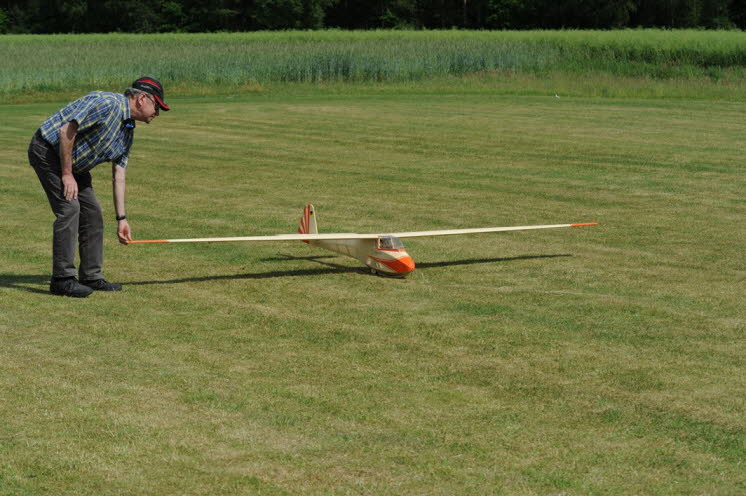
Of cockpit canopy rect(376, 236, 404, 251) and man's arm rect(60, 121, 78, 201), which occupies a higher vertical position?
man's arm rect(60, 121, 78, 201)

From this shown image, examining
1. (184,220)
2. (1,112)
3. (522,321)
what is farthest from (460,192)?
(1,112)

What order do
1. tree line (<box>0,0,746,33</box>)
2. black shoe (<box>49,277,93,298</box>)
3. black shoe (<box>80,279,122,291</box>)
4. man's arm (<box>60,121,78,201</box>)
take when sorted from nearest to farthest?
man's arm (<box>60,121,78,201</box>)
black shoe (<box>49,277,93,298</box>)
black shoe (<box>80,279,122,291</box>)
tree line (<box>0,0,746,33</box>)

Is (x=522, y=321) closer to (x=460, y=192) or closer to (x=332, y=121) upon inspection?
(x=460, y=192)

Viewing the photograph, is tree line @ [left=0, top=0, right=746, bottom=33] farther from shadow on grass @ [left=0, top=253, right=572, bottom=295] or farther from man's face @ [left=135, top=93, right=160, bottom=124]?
man's face @ [left=135, top=93, right=160, bottom=124]

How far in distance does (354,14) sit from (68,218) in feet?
337

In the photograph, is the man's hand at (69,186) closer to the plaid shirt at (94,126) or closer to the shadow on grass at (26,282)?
the plaid shirt at (94,126)

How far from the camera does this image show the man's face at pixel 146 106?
351 inches

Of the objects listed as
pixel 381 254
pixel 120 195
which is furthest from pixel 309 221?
pixel 120 195

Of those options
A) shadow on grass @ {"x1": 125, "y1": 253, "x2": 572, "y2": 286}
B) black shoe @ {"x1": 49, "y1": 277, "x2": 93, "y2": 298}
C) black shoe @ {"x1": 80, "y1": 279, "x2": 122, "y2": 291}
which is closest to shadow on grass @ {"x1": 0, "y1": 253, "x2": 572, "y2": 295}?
shadow on grass @ {"x1": 125, "y1": 253, "x2": 572, "y2": 286}

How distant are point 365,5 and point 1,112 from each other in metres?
82.2

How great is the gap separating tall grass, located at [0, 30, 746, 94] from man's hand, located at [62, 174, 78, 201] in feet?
95.7

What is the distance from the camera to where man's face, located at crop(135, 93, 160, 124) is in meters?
8.91

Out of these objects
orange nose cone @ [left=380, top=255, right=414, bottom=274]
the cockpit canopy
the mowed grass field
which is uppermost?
the cockpit canopy

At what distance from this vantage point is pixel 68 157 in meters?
8.77
